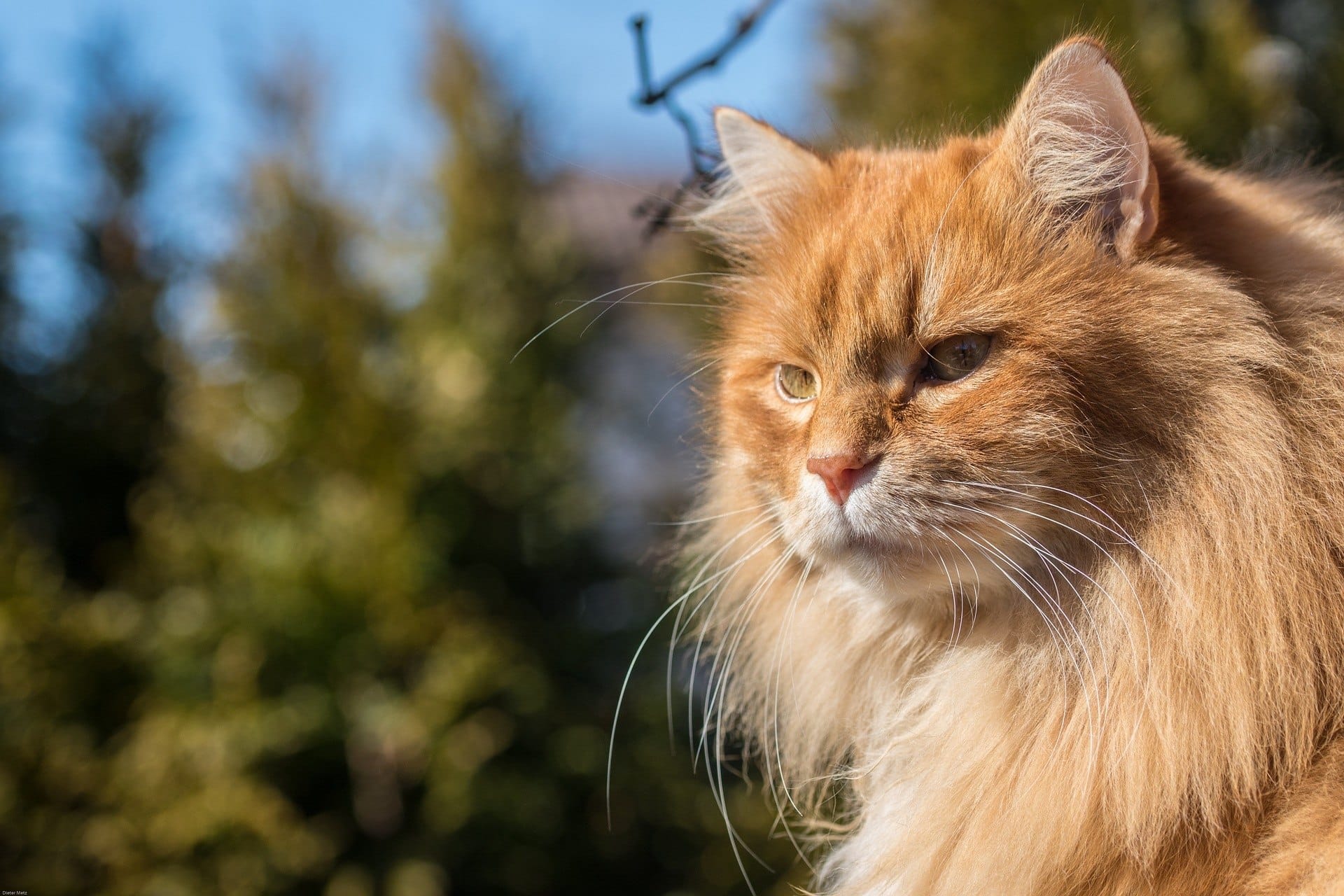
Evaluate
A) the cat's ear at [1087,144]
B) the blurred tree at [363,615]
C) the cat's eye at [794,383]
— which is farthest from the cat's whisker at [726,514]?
the blurred tree at [363,615]

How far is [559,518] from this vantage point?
4.15 metres

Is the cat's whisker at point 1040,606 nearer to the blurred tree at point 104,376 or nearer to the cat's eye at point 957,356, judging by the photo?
the cat's eye at point 957,356

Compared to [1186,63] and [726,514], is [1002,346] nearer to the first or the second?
[726,514]

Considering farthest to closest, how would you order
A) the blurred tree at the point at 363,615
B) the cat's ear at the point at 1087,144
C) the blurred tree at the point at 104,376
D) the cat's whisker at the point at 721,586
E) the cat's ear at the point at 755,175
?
the blurred tree at the point at 104,376 → the blurred tree at the point at 363,615 → the cat's ear at the point at 755,175 → the cat's whisker at the point at 721,586 → the cat's ear at the point at 1087,144

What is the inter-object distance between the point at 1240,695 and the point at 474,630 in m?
2.90

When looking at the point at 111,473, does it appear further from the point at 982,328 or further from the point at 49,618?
the point at 982,328

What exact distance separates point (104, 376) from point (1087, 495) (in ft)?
18.8

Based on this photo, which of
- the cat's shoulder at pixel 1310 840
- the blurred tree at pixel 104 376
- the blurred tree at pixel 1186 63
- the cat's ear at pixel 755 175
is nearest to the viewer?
the cat's shoulder at pixel 1310 840

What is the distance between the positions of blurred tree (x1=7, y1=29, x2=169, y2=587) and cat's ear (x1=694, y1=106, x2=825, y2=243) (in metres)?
4.46

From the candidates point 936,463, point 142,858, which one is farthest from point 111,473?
point 936,463

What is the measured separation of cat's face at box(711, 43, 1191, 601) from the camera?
1196 millimetres

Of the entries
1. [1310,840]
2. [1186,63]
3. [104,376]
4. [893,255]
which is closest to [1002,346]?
[893,255]

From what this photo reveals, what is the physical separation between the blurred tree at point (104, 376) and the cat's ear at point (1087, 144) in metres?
5.07

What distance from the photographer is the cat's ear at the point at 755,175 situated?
1604mm
